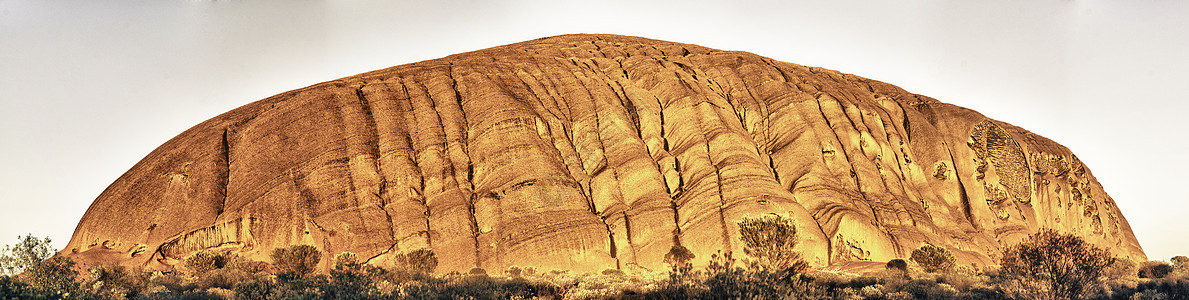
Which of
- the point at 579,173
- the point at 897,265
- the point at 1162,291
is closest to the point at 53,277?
the point at 1162,291

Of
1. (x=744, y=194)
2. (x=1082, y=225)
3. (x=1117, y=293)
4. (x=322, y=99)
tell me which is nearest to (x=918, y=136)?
(x=1082, y=225)

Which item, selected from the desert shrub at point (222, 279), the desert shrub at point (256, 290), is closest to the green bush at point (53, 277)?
the desert shrub at point (256, 290)

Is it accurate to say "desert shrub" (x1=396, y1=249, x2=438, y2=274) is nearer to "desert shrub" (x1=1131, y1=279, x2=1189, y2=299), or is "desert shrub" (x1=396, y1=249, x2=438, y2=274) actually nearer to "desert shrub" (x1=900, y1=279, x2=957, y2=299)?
"desert shrub" (x1=900, y1=279, x2=957, y2=299)

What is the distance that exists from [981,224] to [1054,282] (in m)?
43.1

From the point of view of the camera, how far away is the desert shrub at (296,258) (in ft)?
139

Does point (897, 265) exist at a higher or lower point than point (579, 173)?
lower

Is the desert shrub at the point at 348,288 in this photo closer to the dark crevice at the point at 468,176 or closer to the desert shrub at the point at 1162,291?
the desert shrub at the point at 1162,291

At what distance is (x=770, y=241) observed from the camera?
29.0 meters

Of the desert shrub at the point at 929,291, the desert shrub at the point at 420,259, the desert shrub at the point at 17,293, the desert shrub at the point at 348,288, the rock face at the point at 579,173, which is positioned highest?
the rock face at the point at 579,173

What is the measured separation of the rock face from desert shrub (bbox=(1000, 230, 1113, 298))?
75.9ft

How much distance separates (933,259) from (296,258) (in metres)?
38.5

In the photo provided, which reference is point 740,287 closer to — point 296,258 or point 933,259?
point 933,259

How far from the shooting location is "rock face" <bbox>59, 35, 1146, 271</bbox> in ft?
161

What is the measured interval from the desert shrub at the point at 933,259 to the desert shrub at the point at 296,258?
3673cm
